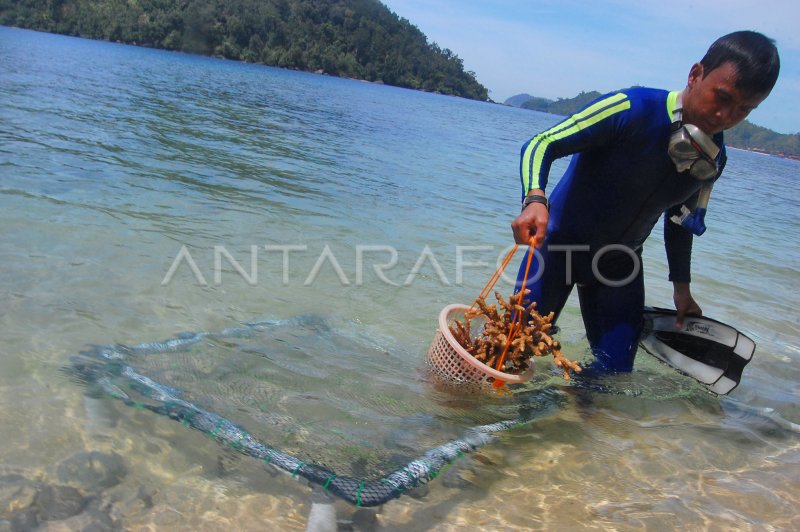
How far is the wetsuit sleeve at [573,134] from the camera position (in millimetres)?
3064

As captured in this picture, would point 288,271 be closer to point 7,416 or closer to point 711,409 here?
point 7,416

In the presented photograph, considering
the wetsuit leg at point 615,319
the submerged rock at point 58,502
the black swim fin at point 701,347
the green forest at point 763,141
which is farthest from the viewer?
the green forest at point 763,141

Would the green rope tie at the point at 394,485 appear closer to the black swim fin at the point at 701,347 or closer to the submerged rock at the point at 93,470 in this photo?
the submerged rock at the point at 93,470

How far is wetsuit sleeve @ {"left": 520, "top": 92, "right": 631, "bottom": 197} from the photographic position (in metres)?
3.06

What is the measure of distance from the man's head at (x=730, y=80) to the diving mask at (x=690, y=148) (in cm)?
5

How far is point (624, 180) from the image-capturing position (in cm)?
330

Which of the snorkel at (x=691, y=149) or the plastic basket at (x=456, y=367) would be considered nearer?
the snorkel at (x=691, y=149)

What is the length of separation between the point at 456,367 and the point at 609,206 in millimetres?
1260

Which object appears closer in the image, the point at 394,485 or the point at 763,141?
the point at 394,485

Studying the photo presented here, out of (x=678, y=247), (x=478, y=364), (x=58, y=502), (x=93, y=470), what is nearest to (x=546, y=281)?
(x=478, y=364)

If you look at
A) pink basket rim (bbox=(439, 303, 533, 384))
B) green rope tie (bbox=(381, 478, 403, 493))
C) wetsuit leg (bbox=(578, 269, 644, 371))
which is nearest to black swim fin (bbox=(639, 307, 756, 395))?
wetsuit leg (bbox=(578, 269, 644, 371))

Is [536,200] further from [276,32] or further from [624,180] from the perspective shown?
[276,32]

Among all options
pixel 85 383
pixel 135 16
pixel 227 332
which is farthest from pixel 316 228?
pixel 135 16

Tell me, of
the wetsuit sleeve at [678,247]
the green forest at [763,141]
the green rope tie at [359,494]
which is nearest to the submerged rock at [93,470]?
the green rope tie at [359,494]
